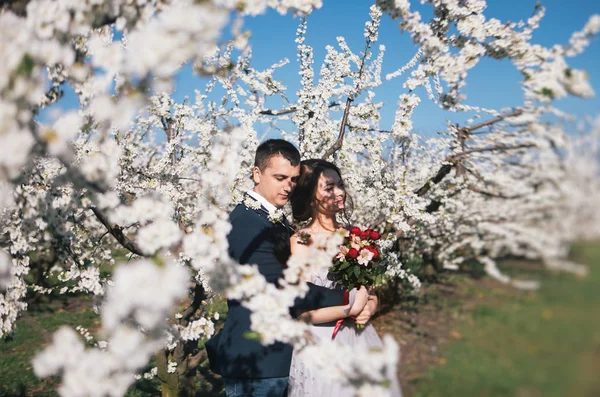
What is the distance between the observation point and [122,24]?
1.48 meters

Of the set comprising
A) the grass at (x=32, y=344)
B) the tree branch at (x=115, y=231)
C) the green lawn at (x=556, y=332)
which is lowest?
the grass at (x=32, y=344)

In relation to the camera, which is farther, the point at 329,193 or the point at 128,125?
the point at 329,193

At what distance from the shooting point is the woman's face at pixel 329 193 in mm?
3445

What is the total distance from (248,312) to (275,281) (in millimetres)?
369

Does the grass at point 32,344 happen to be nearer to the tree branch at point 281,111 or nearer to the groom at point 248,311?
the groom at point 248,311

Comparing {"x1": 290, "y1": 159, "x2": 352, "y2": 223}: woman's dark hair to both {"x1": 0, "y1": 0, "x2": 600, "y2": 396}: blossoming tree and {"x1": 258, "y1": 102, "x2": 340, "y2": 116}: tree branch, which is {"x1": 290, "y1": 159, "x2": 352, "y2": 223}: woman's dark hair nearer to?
{"x1": 0, "y1": 0, "x2": 600, "y2": 396}: blossoming tree

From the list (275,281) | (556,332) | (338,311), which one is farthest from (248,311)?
(556,332)

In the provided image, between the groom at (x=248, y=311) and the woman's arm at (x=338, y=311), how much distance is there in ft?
0.14

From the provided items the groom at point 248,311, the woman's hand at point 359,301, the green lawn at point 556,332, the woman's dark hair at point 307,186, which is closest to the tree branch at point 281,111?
the woman's dark hair at point 307,186

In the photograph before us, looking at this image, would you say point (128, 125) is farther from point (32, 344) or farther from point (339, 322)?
point (32, 344)

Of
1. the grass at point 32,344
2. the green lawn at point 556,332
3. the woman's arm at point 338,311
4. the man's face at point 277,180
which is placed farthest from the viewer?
the grass at point 32,344

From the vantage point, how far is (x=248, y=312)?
268 cm

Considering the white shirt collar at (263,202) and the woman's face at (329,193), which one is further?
the woman's face at (329,193)

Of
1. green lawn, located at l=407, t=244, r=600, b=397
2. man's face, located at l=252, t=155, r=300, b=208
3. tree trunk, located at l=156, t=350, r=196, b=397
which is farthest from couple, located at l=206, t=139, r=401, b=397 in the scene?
tree trunk, located at l=156, t=350, r=196, b=397
